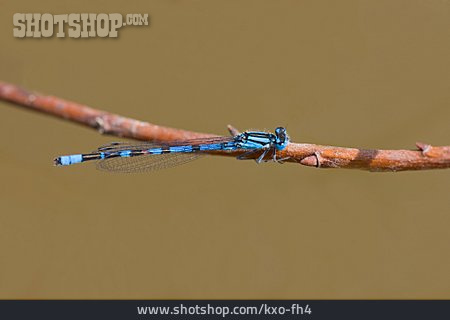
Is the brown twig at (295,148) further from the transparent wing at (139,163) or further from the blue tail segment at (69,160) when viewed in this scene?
the transparent wing at (139,163)

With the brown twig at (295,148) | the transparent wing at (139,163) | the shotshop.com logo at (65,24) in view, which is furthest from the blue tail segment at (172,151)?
the shotshop.com logo at (65,24)

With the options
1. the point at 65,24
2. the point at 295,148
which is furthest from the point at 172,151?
the point at 65,24

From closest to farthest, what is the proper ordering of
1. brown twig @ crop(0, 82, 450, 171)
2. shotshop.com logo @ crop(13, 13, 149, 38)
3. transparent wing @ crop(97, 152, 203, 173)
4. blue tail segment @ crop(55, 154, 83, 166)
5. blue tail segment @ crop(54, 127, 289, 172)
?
brown twig @ crop(0, 82, 450, 171) → blue tail segment @ crop(54, 127, 289, 172) → blue tail segment @ crop(55, 154, 83, 166) → transparent wing @ crop(97, 152, 203, 173) → shotshop.com logo @ crop(13, 13, 149, 38)

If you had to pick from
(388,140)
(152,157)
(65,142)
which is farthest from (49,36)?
(388,140)

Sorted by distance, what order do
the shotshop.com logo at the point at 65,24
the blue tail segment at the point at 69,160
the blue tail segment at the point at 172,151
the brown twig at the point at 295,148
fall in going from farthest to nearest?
the shotshop.com logo at the point at 65,24 < the blue tail segment at the point at 69,160 < the blue tail segment at the point at 172,151 < the brown twig at the point at 295,148

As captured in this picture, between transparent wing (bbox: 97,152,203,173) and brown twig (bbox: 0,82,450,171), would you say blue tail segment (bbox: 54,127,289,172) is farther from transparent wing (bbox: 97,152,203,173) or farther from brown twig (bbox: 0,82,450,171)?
brown twig (bbox: 0,82,450,171)

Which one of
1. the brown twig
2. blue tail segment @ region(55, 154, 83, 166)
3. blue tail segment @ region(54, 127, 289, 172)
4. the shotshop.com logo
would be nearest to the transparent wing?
blue tail segment @ region(54, 127, 289, 172)
